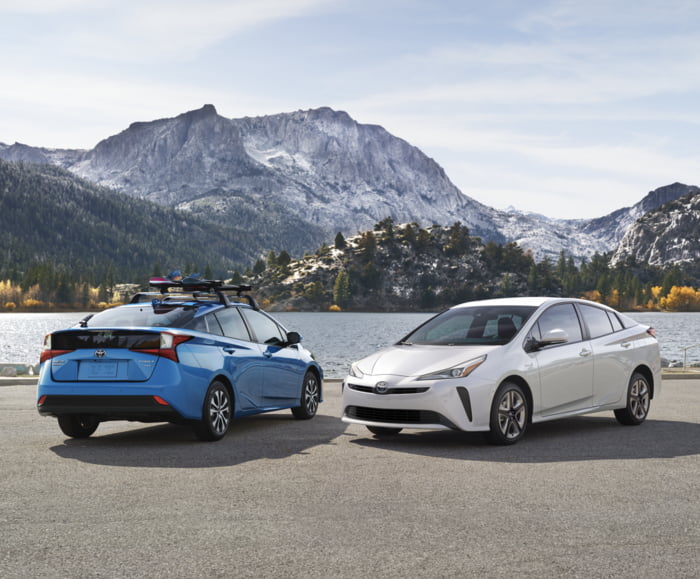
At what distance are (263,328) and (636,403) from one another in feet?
18.1

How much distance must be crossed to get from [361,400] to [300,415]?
2.92m

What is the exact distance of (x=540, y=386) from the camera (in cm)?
1029

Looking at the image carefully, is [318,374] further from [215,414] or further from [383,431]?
[215,414]

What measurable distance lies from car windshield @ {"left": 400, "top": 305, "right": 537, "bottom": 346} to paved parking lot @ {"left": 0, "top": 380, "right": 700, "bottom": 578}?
1261mm

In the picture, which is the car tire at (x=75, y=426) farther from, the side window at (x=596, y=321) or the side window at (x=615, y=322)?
the side window at (x=615, y=322)

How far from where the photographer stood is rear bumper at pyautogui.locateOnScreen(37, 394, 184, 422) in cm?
949

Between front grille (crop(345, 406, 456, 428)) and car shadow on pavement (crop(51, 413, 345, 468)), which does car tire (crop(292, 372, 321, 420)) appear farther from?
front grille (crop(345, 406, 456, 428))

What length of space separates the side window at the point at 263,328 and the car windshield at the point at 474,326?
2112 millimetres

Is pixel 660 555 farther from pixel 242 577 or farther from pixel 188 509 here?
pixel 188 509

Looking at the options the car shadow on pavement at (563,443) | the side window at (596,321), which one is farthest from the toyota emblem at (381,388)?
the side window at (596,321)

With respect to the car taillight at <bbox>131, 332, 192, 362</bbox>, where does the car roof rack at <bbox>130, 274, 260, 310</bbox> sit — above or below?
above

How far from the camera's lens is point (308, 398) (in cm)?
1288

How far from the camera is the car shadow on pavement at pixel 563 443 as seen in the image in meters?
9.19

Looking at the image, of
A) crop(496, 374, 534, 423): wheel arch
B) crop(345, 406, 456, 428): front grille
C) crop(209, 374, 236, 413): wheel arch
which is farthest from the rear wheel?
crop(209, 374, 236, 413): wheel arch
